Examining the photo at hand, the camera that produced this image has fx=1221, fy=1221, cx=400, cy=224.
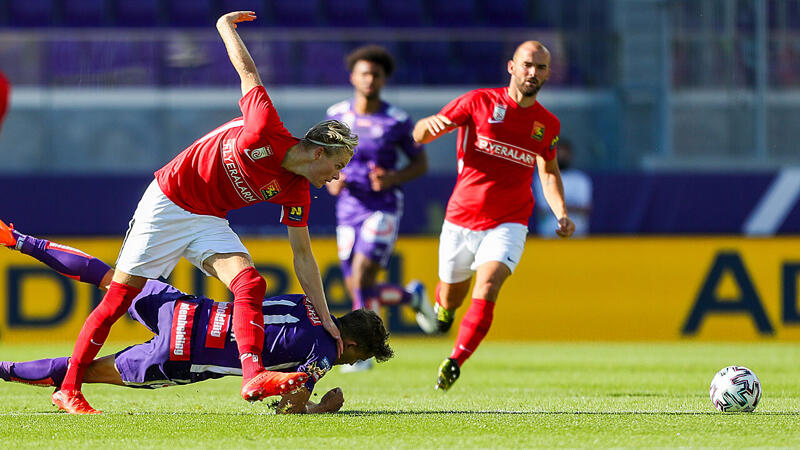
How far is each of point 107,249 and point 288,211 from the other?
6.34m

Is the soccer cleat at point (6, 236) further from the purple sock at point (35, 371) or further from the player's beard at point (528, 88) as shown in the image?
the player's beard at point (528, 88)

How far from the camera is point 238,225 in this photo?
13180mm

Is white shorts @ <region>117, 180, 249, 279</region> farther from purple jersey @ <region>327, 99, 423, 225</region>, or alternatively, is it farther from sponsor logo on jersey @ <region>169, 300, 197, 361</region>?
purple jersey @ <region>327, 99, 423, 225</region>

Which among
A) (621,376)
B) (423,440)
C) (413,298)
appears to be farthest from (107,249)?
(423,440)

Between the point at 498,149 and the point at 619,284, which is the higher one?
the point at 498,149

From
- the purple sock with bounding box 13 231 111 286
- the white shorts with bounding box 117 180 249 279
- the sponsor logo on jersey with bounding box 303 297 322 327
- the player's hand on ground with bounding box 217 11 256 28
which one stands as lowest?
the sponsor logo on jersey with bounding box 303 297 322 327

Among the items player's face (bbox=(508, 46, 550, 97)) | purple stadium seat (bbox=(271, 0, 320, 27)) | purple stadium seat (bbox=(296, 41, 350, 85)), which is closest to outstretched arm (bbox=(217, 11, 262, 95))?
player's face (bbox=(508, 46, 550, 97))

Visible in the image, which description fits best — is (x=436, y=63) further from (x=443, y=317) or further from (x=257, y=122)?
(x=257, y=122)

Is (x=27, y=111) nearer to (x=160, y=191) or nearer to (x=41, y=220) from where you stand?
(x=41, y=220)

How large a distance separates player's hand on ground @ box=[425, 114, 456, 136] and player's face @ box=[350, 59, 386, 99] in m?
1.97

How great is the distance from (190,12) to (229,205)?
1197 centimetres

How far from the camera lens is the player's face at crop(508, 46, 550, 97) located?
6.93 m

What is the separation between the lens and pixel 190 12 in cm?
1727

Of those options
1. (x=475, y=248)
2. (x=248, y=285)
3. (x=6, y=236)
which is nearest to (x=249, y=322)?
(x=248, y=285)
